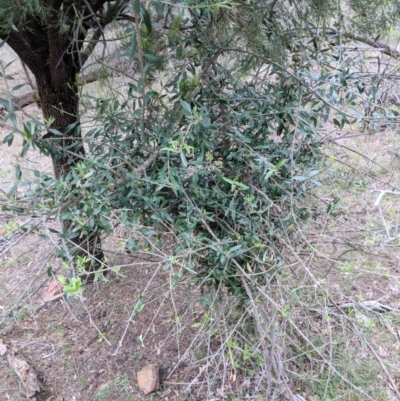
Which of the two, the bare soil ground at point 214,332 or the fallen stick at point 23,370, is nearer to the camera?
the bare soil ground at point 214,332

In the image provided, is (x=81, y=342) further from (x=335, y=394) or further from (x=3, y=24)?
(x=3, y=24)

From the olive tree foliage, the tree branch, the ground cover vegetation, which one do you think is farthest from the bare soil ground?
the tree branch

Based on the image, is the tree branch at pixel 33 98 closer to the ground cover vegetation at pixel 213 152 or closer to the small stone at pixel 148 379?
the ground cover vegetation at pixel 213 152

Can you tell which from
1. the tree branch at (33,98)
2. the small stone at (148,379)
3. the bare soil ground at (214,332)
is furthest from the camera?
the small stone at (148,379)

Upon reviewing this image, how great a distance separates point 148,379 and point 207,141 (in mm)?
1191

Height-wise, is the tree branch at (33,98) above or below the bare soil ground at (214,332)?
above

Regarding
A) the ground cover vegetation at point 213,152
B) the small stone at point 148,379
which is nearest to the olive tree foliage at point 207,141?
the ground cover vegetation at point 213,152

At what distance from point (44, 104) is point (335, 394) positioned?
1901 millimetres

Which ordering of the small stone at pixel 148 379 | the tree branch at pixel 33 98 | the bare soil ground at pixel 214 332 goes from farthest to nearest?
the small stone at pixel 148 379
the bare soil ground at pixel 214 332
the tree branch at pixel 33 98

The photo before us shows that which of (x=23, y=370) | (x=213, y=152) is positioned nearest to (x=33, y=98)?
(x=213, y=152)

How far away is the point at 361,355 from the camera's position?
6.22 ft

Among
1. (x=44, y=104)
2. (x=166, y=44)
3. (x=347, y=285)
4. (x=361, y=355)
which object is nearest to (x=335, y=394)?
(x=361, y=355)

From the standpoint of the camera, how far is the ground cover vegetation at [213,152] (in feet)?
4.38

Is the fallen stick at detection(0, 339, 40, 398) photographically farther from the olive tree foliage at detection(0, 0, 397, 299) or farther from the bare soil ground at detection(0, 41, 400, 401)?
the olive tree foliage at detection(0, 0, 397, 299)
